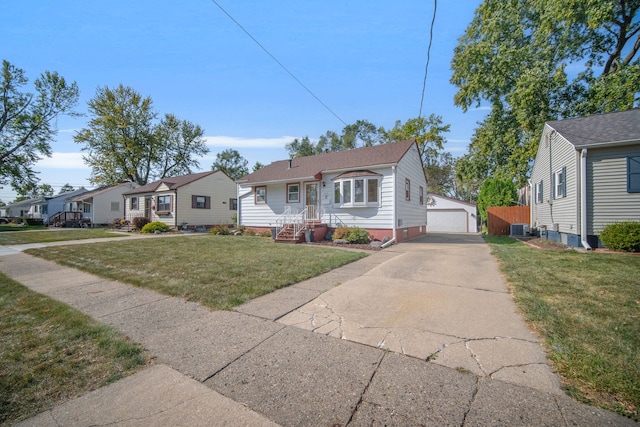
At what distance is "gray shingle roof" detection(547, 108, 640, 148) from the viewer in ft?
30.3

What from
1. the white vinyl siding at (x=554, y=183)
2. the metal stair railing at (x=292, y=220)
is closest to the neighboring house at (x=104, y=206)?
the metal stair railing at (x=292, y=220)

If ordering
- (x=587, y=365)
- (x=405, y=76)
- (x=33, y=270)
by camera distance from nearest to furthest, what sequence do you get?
(x=587, y=365)
(x=33, y=270)
(x=405, y=76)

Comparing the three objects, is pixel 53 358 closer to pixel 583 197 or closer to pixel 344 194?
pixel 344 194

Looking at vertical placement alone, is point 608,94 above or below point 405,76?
above

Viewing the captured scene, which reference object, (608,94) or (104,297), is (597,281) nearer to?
(104,297)

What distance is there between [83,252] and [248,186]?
9165mm

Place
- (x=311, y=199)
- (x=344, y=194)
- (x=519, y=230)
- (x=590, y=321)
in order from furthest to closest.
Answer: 1. (x=519, y=230)
2. (x=311, y=199)
3. (x=344, y=194)
4. (x=590, y=321)

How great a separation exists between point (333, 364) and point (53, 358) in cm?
291

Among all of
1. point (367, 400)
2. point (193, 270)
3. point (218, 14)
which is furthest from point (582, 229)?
point (218, 14)

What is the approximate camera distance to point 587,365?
8.19 feet

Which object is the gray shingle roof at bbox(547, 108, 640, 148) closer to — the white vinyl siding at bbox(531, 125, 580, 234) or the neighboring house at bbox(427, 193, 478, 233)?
the white vinyl siding at bbox(531, 125, 580, 234)

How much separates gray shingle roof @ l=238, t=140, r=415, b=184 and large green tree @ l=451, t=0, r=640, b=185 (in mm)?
9760

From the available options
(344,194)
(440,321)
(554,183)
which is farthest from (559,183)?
(440,321)

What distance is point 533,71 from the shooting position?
16.5 metres
